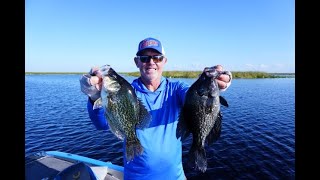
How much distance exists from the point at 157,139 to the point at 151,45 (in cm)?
147

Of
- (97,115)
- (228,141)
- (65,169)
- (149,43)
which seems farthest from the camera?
(228,141)

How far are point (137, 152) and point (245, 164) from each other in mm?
11440

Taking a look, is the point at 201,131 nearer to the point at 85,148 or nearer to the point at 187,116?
the point at 187,116

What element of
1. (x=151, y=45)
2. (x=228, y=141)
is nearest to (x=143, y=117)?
(x=151, y=45)

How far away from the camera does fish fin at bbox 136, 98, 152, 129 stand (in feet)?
11.8

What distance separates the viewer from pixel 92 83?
338cm

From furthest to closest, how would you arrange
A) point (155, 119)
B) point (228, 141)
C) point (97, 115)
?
point (228, 141), point (155, 119), point (97, 115)

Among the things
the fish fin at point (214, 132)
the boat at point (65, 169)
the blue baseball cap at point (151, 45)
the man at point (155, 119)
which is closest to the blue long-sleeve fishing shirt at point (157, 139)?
the man at point (155, 119)

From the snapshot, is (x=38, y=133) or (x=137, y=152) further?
(x=38, y=133)

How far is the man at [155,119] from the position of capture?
379 centimetres

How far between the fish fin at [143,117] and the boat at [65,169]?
12.6 ft

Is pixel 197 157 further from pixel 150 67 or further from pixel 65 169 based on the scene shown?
pixel 65 169
